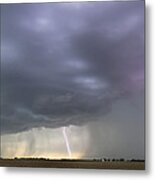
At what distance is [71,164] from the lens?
5.69 ft

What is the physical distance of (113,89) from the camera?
1722 mm

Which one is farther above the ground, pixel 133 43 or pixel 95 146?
pixel 133 43

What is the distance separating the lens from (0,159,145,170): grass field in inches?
66.8

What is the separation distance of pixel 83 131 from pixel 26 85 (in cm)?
33

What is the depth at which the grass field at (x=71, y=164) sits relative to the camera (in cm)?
170

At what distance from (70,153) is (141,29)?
62 cm

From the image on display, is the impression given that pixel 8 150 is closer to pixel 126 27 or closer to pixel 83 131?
pixel 83 131

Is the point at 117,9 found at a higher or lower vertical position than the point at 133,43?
higher

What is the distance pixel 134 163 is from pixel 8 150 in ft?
1.83

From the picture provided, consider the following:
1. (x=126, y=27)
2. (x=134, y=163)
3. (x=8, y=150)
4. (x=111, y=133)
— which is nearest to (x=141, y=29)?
(x=126, y=27)

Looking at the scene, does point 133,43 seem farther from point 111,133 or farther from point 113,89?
point 111,133

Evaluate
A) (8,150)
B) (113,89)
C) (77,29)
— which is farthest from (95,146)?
(77,29)

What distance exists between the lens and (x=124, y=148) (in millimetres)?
1703

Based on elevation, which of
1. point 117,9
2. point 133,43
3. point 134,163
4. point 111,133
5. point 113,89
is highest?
point 117,9
